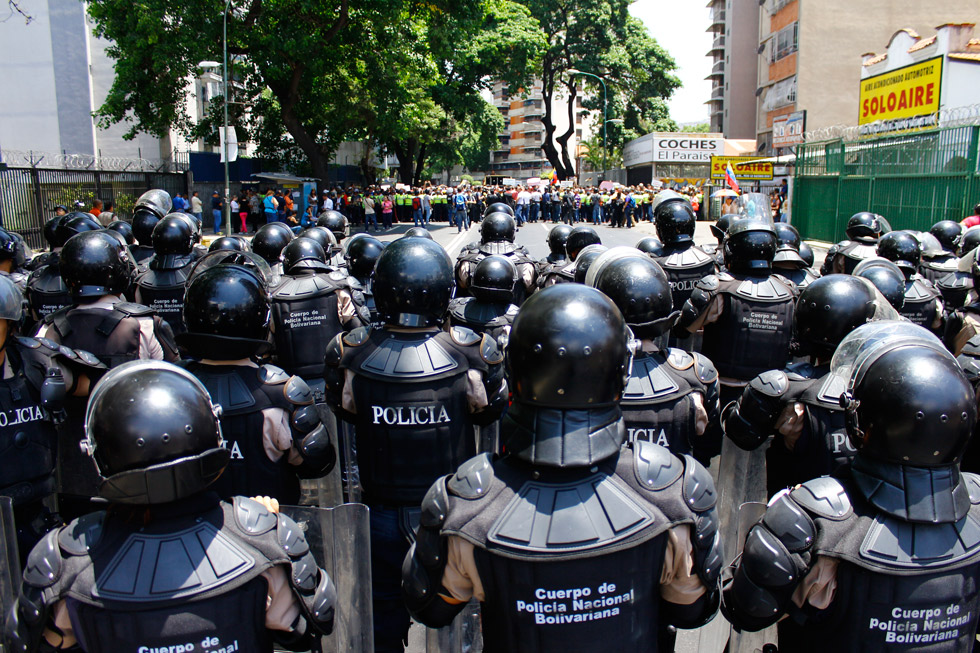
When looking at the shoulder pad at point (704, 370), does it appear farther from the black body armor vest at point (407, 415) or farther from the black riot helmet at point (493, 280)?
the black riot helmet at point (493, 280)

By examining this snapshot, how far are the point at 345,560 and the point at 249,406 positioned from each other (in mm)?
847

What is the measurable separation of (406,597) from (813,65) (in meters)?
47.2

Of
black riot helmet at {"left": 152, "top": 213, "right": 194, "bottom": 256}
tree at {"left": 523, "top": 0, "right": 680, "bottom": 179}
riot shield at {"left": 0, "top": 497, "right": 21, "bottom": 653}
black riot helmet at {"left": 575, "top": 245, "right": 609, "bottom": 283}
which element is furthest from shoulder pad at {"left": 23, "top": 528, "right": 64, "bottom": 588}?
tree at {"left": 523, "top": 0, "right": 680, "bottom": 179}

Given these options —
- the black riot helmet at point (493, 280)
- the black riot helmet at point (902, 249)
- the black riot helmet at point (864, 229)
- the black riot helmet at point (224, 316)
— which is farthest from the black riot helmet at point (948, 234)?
the black riot helmet at point (224, 316)

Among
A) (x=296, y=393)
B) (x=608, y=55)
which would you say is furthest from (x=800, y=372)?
(x=608, y=55)

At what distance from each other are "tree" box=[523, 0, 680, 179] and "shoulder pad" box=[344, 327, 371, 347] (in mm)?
50672

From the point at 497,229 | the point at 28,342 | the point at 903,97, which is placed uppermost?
the point at 903,97

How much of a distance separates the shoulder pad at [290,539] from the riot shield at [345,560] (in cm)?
44

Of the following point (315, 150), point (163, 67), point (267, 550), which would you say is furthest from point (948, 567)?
point (315, 150)

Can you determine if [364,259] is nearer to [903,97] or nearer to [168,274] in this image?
[168,274]

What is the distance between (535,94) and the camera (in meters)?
114

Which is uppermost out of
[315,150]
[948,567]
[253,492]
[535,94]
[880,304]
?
[535,94]

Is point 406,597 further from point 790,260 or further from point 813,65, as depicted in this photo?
point 813,65

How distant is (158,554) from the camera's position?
210 cm
